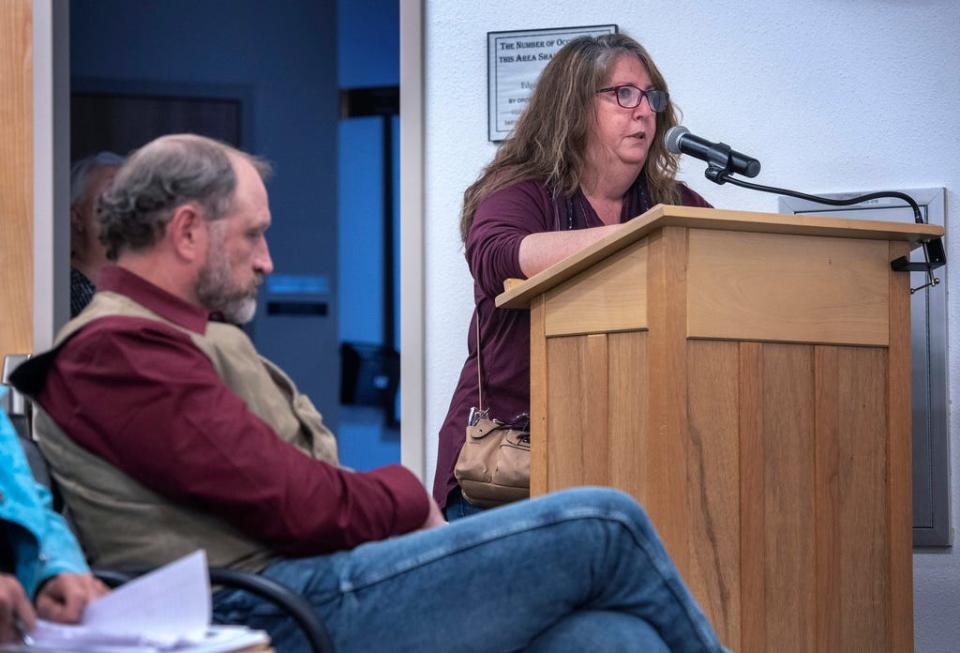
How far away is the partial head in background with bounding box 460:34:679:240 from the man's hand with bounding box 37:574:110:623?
1.58 m

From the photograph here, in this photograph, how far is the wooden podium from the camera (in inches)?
82.2

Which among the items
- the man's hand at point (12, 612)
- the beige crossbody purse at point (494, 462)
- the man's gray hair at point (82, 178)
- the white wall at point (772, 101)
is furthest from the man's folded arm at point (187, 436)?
the man's gray hair at point (82, 178)

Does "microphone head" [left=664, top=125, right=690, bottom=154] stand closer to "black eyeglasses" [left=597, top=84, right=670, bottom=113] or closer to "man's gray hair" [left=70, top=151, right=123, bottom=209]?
"black eyeglasses" [left=597, top=84, right=670, bottom=113]

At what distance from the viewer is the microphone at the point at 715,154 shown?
2.49 meters

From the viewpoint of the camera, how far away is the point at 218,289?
1.80 meters

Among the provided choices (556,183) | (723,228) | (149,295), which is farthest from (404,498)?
(556,183)

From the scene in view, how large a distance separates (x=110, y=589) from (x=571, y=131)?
1.65 meters

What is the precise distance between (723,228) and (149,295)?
0.94 metres

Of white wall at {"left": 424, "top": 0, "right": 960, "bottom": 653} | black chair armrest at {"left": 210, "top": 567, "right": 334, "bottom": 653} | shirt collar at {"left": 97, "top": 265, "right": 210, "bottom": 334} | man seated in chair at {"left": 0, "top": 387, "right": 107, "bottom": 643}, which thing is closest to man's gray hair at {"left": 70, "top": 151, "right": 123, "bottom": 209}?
white wall at {"left": 424, "top": 0, "right": 960, "bottom": 653}

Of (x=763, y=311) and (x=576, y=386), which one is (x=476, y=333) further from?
(x=763, y=311)

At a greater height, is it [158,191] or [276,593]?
[158,191]

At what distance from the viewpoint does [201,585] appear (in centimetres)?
124

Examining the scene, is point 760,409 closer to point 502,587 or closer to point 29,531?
point 502,587

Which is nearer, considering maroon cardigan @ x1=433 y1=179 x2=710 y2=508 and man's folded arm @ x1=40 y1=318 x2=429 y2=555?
man's folded arm @ x1=40 y1=318 x2=429 y2=555
